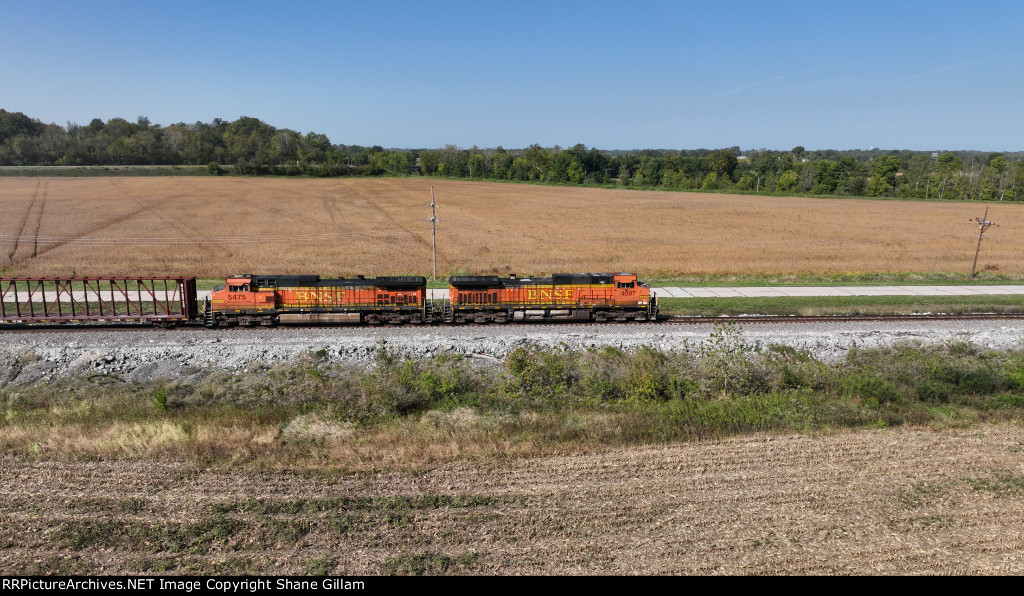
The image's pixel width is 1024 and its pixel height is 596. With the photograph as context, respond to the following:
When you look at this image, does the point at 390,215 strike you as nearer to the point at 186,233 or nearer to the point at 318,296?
the point at 186,233

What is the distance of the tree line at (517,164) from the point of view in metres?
122

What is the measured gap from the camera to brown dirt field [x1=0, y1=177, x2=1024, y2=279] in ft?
163

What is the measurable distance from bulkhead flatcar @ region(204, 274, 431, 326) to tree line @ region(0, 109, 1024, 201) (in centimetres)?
11100

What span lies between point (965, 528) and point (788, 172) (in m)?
136

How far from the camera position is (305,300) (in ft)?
93.7

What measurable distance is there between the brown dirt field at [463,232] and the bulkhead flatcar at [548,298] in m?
16.9

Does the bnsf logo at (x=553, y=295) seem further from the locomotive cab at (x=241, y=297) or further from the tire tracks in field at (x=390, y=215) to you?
the tire tracks in field at (x=390, y=215)

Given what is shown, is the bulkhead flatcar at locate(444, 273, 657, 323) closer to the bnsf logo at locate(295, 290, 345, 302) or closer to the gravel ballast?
the gravel ballast

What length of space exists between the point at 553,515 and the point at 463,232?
55974 millimetres

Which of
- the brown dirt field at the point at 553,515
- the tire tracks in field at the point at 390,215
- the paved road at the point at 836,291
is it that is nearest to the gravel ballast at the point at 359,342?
the paved road at the point at 836,291

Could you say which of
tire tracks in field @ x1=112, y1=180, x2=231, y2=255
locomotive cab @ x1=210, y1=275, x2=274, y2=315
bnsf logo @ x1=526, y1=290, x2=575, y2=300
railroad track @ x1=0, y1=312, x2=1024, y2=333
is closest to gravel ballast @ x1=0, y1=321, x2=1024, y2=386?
railroad track @ x1=0, y1=312, x2=1024, y2=333
